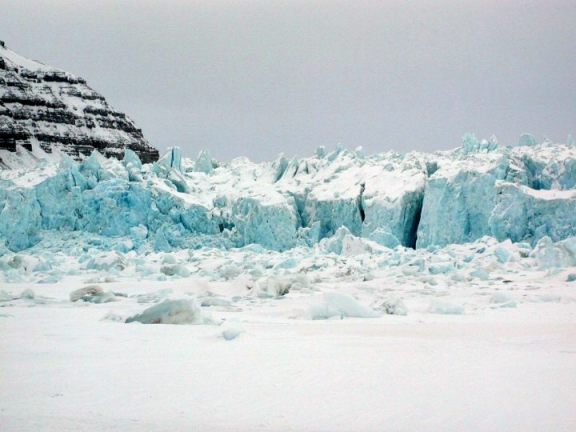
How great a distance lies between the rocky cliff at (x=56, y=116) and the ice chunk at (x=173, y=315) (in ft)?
149

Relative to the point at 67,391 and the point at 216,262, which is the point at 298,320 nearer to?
the point at 67,391

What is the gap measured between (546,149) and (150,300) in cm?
1835

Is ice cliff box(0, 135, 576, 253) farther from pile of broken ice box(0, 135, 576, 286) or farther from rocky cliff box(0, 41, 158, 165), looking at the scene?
rocky cliff box(0, 41, 158, 165)

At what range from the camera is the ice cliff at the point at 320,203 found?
63.2ft

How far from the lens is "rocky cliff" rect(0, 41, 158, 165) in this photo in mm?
48156

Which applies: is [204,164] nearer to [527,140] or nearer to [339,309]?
[527,140]

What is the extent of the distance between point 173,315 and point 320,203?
18.3 meters

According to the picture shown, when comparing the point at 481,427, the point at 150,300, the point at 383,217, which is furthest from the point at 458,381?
the point at 383,217

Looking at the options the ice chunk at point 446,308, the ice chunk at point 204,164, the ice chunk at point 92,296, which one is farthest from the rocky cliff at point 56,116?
the ice chunk at point 446,308

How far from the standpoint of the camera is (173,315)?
5.10m

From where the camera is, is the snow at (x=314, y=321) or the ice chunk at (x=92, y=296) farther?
the ice chunk at (x=92, y=296)

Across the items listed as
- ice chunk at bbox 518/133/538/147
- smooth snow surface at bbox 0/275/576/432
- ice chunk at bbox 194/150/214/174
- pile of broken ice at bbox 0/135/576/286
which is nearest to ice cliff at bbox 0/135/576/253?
pile of broken ice at bbox 0/135/576/286

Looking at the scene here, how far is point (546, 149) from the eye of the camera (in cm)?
2150

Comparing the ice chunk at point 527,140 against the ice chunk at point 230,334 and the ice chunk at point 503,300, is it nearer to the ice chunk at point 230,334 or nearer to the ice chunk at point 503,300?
the ice chunk at point 503,300
